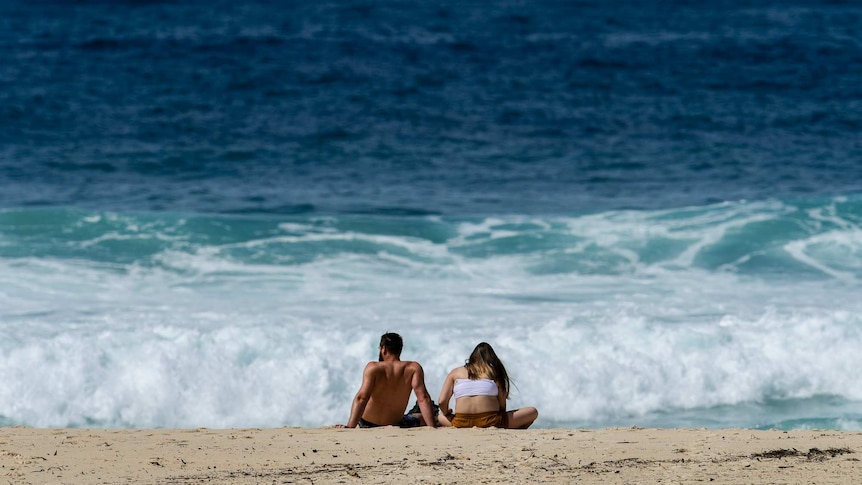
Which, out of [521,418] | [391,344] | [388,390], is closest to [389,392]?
[388,390]

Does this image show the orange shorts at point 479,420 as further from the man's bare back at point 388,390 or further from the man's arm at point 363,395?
the man's arm at point 363,395

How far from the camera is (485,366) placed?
23.9 ft

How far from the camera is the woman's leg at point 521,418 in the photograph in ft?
24.0

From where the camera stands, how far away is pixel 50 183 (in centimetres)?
1574

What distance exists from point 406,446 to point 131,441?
168 cm

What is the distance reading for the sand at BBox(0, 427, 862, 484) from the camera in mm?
5758

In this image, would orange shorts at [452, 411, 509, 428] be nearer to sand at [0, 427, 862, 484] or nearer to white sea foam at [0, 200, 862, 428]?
sand at [0, 427, 862, 484]

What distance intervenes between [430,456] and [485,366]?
119cm

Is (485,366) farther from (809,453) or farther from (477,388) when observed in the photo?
(809,453)

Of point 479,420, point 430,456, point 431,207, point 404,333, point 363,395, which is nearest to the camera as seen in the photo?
point 430,456

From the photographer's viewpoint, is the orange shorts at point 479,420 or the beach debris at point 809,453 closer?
the beach debris at point 809,453

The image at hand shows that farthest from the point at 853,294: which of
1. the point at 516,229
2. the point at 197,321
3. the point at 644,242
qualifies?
the point at 197,321

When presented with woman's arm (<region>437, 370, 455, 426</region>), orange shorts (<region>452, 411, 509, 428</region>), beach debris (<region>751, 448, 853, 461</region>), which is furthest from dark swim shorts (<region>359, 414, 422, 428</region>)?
beach debris (<region>751, 448, 853, 461</region>)

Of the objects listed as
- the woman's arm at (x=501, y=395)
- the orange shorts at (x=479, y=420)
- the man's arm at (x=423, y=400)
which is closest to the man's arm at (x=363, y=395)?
the man's arm at (x=423, y=400)
